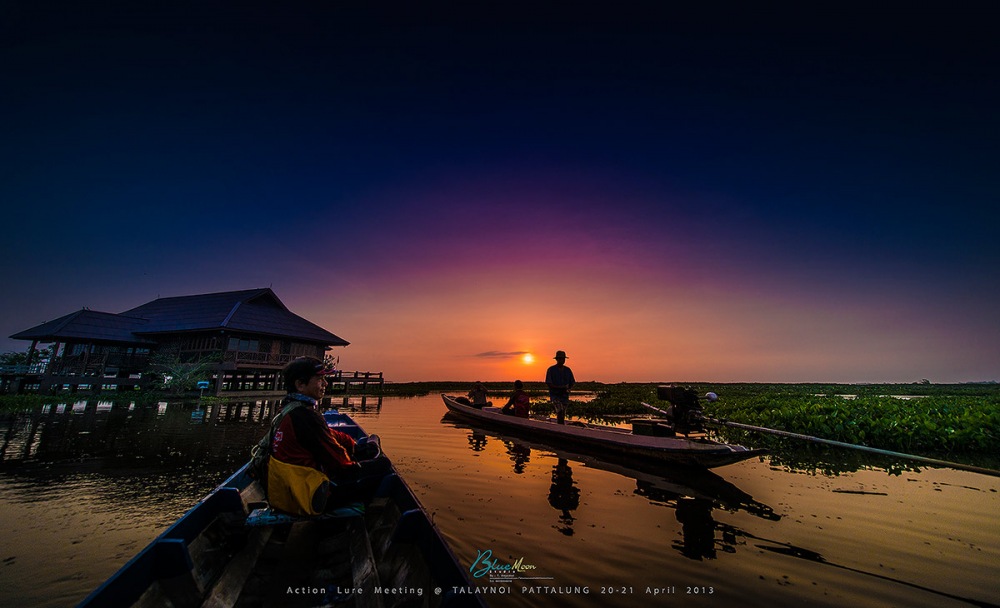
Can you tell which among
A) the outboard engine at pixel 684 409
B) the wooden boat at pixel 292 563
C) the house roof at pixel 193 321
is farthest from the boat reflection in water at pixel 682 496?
the house roof at pixel 193 321

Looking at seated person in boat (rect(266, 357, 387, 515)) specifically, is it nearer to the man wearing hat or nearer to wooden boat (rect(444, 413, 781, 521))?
the man wearing hat

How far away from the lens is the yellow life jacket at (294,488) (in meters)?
3.53

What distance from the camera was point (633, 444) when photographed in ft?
31.2

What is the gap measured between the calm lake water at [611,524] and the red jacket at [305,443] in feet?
7.75

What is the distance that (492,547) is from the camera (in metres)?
5.16

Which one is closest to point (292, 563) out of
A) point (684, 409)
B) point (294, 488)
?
point (294, 488)

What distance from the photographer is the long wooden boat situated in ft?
26.9

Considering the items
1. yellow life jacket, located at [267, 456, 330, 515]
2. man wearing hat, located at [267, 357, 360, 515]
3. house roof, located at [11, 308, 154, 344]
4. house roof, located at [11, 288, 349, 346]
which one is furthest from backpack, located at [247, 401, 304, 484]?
house roof, located at [11, 308, 154, 344]

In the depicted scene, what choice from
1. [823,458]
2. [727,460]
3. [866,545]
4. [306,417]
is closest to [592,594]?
[306,417]

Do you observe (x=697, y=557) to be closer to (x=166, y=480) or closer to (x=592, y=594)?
(x=592, y=594)

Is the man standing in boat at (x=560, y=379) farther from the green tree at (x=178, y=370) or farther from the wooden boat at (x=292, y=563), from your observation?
the green tree at (x=178, y=370)

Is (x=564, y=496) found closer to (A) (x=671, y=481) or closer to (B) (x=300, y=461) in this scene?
(A) (x=671, y=481)

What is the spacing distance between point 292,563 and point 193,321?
107 ft

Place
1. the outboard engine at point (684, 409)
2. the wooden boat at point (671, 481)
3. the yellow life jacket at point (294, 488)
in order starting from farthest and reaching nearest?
1. the outboard engine at point (684, 409)
2. the wooden boat at point (671, 481)
3. the yellow life jacket at point (294, 488)
